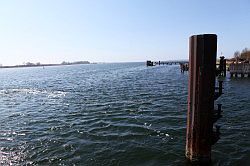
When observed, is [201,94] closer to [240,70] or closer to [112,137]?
[112,137]

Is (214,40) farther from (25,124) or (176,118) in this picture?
(25,124)

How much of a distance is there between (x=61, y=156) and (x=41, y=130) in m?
5.50

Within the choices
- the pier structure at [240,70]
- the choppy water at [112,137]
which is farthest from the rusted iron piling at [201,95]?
the pier structure at [240,70]

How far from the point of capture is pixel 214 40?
9039 mm

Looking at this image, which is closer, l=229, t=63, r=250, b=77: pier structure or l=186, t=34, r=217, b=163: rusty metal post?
l=186, t=34, r=217, b=163: rusty metal post

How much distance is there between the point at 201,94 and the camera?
9.34 meters

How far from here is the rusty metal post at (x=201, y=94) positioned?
9.07 meters

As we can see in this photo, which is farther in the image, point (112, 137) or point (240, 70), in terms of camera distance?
point (240, 70)

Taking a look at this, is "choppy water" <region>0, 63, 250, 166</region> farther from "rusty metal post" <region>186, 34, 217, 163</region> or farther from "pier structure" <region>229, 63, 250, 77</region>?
"pier structure" <region>229, 63, 250, 77</region>

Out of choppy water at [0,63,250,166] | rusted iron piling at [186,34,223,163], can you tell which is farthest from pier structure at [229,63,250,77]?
rusted iron piling at [186,34,223,163]

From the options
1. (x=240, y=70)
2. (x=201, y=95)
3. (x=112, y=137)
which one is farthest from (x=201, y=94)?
(x=240, y=70)

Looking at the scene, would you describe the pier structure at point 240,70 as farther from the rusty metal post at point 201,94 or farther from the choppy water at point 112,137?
the rusty metal post at point 201,94

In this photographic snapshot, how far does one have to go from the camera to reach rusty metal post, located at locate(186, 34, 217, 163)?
29.8 feet

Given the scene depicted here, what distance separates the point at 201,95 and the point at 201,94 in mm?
34
